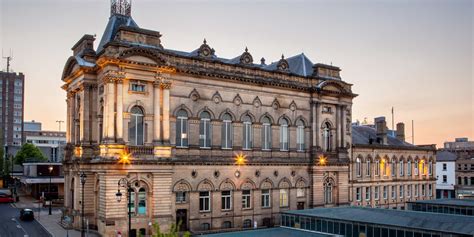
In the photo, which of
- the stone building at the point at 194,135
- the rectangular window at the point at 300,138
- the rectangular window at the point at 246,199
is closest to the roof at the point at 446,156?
the stone building at the point at 194,135

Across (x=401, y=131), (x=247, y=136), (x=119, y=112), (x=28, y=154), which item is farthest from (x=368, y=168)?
(x=28, y=154)

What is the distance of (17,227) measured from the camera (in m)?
44.1

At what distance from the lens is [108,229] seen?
121ft

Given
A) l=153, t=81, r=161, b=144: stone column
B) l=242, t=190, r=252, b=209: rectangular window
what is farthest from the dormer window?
l=242, t=190, r=252, b=209: rectangular window

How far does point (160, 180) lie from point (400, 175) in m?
39.0

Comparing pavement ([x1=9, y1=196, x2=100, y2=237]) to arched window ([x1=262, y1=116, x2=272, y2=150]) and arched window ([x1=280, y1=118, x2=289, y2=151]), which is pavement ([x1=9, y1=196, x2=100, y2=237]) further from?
arched window ([x1=280, y1=118, x2=289, y2=151])

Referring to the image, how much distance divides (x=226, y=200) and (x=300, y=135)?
11.7 meters

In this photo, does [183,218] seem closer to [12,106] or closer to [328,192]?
[328,192]

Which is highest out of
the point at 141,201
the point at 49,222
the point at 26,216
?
the point at 141,201

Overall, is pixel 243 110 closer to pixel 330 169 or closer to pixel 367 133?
pixel 330 169

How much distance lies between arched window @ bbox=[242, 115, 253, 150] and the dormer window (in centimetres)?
1117

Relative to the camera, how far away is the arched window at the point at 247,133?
46812mm

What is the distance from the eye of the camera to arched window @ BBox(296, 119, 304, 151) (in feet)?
167

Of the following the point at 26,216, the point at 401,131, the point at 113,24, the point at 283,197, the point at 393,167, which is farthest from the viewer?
the point at 401,131
